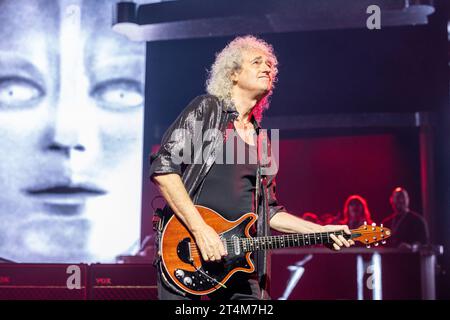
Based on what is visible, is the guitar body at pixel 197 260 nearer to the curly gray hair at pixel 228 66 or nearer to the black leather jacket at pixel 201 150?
the black leather jacket at pixel 201 150

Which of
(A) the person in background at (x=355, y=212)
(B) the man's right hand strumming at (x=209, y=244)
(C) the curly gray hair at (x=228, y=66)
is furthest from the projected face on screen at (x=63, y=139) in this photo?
(B) the man's right hand strumming at (x=209, y=244)

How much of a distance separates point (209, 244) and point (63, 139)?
213 inches

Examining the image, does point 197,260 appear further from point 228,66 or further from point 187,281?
point 228,66

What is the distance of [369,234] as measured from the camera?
3051mm

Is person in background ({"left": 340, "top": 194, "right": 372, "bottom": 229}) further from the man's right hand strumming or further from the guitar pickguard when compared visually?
the man's right hand strumming

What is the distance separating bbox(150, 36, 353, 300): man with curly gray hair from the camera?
2.76m

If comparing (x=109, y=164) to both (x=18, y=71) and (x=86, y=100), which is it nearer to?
(x=86, y=100)

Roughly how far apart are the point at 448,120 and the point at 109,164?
487cm

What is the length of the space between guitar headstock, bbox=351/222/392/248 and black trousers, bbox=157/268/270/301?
1.86ft

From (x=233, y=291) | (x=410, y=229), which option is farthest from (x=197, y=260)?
(x=410, y=229)

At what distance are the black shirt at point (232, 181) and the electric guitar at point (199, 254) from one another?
0.05 metres

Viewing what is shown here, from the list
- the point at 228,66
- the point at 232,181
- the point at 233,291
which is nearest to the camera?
the point at 233,291

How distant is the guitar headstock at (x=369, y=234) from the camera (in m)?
3.03

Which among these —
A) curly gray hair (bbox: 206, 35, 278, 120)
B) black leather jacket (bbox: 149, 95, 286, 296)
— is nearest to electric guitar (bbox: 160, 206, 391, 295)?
black leather jacket (bbox: 149, 95, 286, 296)
